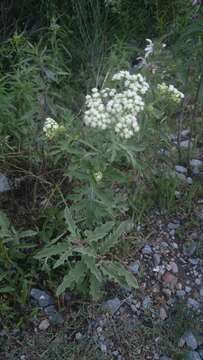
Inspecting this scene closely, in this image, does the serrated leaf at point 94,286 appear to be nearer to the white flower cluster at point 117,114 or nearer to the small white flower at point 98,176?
the small white flower at point 98,176

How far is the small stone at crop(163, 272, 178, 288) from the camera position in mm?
2729

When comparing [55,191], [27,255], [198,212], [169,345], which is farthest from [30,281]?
[198,212]

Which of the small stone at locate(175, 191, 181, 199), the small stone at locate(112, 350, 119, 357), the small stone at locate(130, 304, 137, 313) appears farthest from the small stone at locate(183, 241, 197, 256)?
the small stone at locate(112, 350, 119, 357)

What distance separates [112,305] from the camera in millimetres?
2586

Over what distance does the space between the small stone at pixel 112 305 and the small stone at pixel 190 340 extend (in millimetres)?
349

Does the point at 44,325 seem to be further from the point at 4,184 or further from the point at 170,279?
the point at 4,184

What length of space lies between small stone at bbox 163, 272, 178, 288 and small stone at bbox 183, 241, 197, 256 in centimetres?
18

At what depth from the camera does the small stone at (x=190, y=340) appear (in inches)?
97.8

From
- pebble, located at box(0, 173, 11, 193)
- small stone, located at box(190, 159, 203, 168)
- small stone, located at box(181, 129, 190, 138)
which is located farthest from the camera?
small stone, located at box(181, 129, 190, 138)

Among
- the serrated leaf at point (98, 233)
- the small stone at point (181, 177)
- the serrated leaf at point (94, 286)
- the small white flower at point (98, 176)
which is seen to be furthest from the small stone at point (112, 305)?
the small stone at point (181, 177)

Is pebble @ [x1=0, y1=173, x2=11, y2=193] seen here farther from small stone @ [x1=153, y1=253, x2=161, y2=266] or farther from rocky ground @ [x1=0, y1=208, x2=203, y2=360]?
small stone @ [x1=153, y1=253, x2=161, y2=266]

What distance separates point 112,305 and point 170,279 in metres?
0.36

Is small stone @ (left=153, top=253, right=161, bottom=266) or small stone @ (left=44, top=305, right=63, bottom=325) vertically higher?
small stone @ (left=153, top=253, right=161, bottom=266)

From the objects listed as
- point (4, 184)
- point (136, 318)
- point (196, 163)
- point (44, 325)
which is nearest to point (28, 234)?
point (44, 325)
